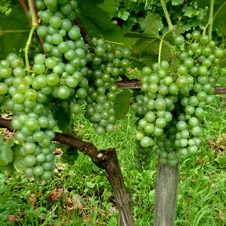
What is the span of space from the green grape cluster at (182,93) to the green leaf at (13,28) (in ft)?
1.09

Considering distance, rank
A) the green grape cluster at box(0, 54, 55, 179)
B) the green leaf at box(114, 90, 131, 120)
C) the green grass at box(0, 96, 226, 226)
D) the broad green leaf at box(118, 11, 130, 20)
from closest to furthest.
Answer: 1. the green grape cluster at box(0, 54, 55, 179)
2. the green leaf at box(114, 90, 131, 120)
3. the green grass at box(0, 96, 226, 226)
4. the broad green leaf at box(118, 11, 130, 20)

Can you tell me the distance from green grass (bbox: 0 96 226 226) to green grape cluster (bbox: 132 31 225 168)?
1300 mm

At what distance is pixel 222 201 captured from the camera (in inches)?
86.9

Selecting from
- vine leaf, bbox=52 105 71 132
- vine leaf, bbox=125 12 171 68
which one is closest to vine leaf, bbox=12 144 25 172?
vine leaf, bbox=52 105 71 132

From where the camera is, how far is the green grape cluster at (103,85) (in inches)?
30.6

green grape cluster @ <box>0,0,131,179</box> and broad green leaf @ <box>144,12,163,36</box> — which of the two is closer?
green grape cluster @ <box>0,0,131,179</box>

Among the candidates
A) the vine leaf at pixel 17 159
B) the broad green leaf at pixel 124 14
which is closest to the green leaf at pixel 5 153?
the vine leaf at pixel 17 159

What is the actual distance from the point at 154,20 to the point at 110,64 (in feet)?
0.61

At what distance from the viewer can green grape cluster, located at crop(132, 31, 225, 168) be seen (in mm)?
723

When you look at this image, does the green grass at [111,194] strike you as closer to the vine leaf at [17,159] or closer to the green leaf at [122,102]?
the green leaf at [122,102]

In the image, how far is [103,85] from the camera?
31.1 inches

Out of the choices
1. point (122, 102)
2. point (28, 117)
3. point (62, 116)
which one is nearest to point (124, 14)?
point (122, 102)

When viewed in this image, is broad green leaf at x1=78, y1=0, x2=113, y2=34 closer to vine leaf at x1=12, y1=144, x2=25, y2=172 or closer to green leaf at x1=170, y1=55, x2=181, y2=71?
green leaf at x1=170, y1=55, x2=181, y2=71

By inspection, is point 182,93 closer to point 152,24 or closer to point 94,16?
point 152,24
